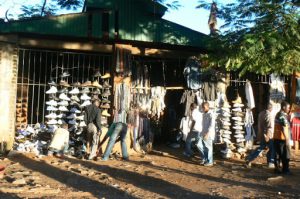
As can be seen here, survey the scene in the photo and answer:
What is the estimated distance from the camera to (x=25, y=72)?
15023 millimetres

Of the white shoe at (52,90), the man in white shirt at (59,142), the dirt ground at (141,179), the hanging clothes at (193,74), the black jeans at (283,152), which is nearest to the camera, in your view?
the dirt ground at (141,179)

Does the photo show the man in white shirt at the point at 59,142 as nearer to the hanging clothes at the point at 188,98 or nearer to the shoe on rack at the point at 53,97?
the shoe on rack at the point at 53,97

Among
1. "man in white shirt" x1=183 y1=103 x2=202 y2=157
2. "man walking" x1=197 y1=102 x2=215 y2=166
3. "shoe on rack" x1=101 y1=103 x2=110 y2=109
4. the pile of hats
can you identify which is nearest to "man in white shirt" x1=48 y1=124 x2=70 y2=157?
"shoe on rack" x1=101 y1=103 x2=110 y2=109

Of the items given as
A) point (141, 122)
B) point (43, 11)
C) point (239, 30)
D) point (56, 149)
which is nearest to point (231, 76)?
point (239, 30)

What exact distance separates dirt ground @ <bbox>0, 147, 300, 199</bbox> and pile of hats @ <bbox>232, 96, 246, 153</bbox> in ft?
3.53

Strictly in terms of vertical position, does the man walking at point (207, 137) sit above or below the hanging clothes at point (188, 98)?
below

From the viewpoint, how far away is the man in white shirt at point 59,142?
1167cm

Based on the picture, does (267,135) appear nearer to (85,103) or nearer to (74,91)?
(85,103)

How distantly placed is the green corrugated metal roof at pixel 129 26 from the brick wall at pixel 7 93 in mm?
1111

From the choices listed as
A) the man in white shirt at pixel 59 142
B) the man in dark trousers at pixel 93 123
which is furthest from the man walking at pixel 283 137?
the man in white shirt at pixel 59 142

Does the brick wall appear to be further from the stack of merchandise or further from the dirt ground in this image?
the stack of merchandise

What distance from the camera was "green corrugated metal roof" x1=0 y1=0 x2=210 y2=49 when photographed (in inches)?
505

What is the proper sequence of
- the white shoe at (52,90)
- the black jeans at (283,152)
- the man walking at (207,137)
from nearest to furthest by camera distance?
the black jeans at (283,152)
the man walking at (207,137)
the white shoe at (52,90)

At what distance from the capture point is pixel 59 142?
38.4 feet
